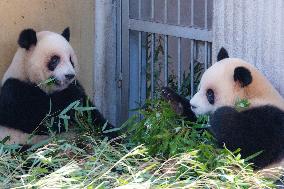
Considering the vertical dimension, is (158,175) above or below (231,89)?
below

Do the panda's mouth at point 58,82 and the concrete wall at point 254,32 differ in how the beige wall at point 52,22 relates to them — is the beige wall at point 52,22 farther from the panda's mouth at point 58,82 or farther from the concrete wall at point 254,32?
the concrete wall at point 254,32

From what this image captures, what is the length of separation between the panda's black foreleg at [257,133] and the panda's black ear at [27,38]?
69.8 inches

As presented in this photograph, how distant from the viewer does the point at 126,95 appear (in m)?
7.33

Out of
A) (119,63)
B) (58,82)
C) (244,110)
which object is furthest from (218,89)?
(119,63)

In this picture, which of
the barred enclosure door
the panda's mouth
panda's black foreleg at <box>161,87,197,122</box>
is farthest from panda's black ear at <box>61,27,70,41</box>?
panda's black foreleg at <box>161,87,197,122</box>

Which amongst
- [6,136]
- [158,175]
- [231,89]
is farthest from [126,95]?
[158,175]

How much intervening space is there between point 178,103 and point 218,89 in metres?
0.51

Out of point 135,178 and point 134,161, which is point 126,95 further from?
point 135,178

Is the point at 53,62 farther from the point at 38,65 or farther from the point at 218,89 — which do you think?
the point at 218,89

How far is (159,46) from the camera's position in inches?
279

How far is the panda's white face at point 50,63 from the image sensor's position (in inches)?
251

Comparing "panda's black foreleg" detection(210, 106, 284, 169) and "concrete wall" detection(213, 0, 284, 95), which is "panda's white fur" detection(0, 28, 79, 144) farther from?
"panda's black foreleg" detection(210, 106, 284, 169)

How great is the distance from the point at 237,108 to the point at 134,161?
802 mm

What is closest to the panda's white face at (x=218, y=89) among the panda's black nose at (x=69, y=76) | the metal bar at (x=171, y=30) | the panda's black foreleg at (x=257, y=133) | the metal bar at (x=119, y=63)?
the panda's black foreleg at (x=257, y=133)
